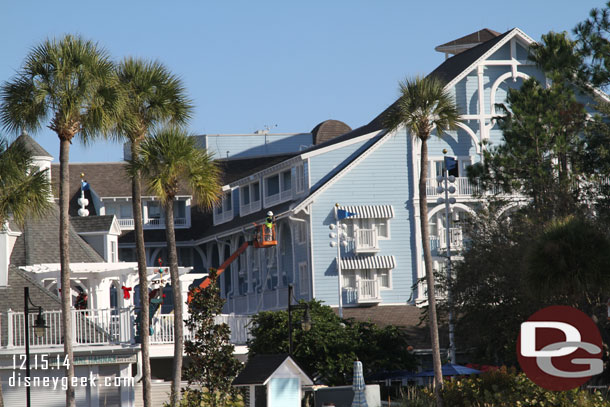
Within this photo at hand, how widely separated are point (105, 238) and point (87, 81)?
17396 mm

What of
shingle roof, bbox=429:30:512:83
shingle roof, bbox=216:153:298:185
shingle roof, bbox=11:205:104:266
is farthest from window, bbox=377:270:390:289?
shingle roof, bbox=11:205:104:266

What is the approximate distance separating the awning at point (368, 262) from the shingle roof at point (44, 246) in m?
12.6

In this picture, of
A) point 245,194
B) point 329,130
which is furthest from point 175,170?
point 329,130

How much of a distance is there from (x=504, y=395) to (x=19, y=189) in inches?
519

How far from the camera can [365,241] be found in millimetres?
50719

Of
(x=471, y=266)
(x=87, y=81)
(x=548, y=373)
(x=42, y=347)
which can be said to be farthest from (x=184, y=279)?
(x=548, y=373)

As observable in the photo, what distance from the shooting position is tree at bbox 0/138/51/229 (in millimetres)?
27141

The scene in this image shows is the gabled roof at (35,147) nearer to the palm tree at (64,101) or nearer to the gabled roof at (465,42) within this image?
the palm tree at (64,101)

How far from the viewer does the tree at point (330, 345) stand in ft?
121

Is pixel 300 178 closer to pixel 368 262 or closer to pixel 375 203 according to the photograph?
pixel 375 203

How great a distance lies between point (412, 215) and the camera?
169ft

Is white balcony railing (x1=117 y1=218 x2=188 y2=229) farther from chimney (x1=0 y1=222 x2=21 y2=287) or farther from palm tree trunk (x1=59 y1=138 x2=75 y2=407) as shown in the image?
palm tree trunk (x1=59 y1=138 x2=75 y2=407)

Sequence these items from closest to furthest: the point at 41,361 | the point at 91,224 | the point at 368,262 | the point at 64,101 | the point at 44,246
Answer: the point at 64,101 < the point at 41,361 < the point at 44,246 < the point at 91,224 < the point at 368,262

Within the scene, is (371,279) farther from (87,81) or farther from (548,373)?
(548,373)
